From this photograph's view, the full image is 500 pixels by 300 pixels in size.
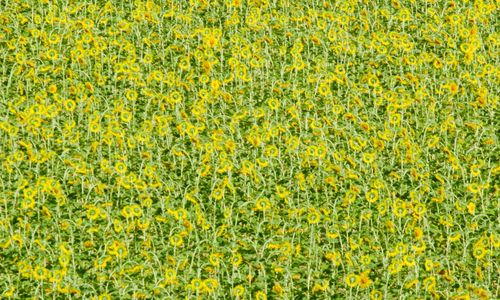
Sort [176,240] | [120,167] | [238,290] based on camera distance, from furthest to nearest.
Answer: [120,167]
[176,240]
[238,290]

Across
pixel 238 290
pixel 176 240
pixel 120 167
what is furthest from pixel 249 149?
pixel 238 290

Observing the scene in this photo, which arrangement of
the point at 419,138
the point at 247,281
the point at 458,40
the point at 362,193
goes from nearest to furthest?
the point at 247,281 < the point at 362,193 < the point at 419,138 < the point at 458,40

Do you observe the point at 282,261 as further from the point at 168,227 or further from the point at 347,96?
the point at 347,96

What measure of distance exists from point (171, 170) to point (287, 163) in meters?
1.02

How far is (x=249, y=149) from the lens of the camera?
9156mm

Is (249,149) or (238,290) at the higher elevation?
(249,149)

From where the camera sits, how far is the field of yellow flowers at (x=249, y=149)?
292 inches

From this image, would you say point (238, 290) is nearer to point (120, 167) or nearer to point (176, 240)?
point (176, 240)

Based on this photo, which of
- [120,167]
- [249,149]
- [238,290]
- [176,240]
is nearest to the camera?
[238,290]

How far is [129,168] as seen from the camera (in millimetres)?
8836

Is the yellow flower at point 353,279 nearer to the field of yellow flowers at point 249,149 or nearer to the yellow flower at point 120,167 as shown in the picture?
the field of yellow flowers at point 249,149

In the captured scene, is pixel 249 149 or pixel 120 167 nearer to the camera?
pixel 120 167

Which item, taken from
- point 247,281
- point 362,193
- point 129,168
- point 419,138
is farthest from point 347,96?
point 247,281

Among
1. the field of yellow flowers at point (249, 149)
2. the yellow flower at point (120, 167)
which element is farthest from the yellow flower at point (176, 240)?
the yellow flower at point (120, 167)
